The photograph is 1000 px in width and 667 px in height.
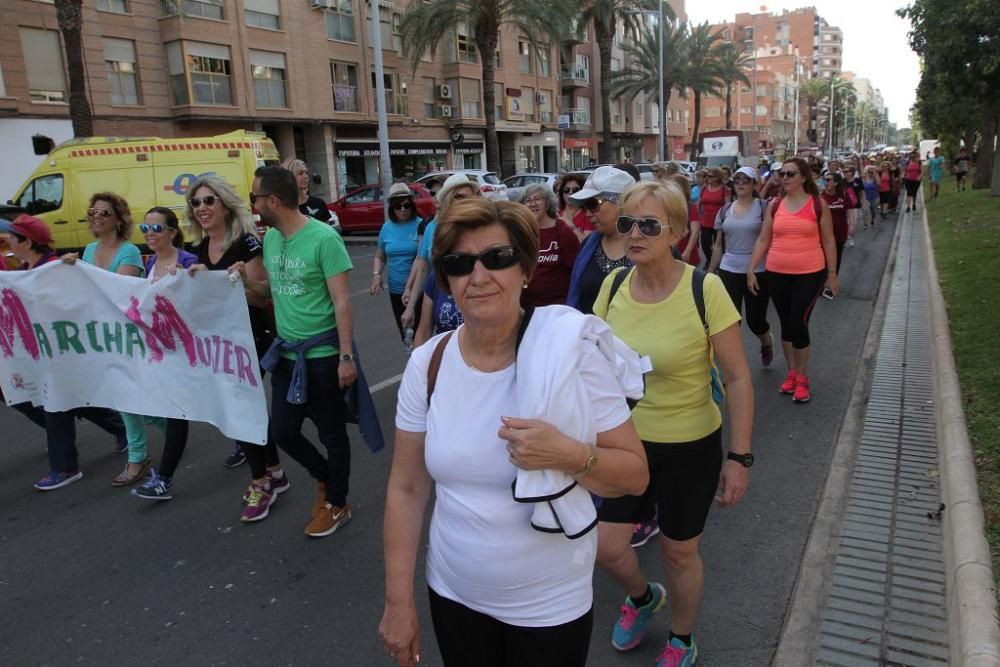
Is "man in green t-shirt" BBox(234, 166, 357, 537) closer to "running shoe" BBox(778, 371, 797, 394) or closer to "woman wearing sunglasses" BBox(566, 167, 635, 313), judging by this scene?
"woman wearing sunglasses" BBox(566, 167, 635, 313)

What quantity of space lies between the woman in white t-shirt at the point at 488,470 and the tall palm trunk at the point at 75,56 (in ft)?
64.4

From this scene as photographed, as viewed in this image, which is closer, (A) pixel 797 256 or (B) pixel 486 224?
(B) pixel 486 224

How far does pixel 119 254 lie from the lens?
4.68 meters

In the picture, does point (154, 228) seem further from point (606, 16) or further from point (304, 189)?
point (606, 16)

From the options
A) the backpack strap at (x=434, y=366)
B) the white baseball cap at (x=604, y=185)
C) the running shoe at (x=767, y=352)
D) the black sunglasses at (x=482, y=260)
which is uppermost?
the white baseball cap at (x=604, y=185)

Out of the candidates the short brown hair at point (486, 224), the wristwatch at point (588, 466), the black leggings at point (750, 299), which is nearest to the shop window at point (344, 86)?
the black leggings at point (750, 299)

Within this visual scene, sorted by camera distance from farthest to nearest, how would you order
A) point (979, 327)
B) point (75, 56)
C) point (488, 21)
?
point (488, 21) < point (75, 56) < point (979, 327)

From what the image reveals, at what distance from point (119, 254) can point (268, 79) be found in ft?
89.0

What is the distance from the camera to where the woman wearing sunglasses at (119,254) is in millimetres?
4637

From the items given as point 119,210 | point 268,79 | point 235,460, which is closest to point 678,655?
point 235,460

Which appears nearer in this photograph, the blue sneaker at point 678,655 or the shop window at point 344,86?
the blue sneaker at point 678,655

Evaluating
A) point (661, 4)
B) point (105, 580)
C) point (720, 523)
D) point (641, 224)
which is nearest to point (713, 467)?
point (641, 224)

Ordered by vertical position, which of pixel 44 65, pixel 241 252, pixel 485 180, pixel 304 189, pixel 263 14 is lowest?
pixel 241 252

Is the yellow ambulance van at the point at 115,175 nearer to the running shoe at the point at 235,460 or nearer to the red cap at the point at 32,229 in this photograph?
the red cap at the point at 32,229
